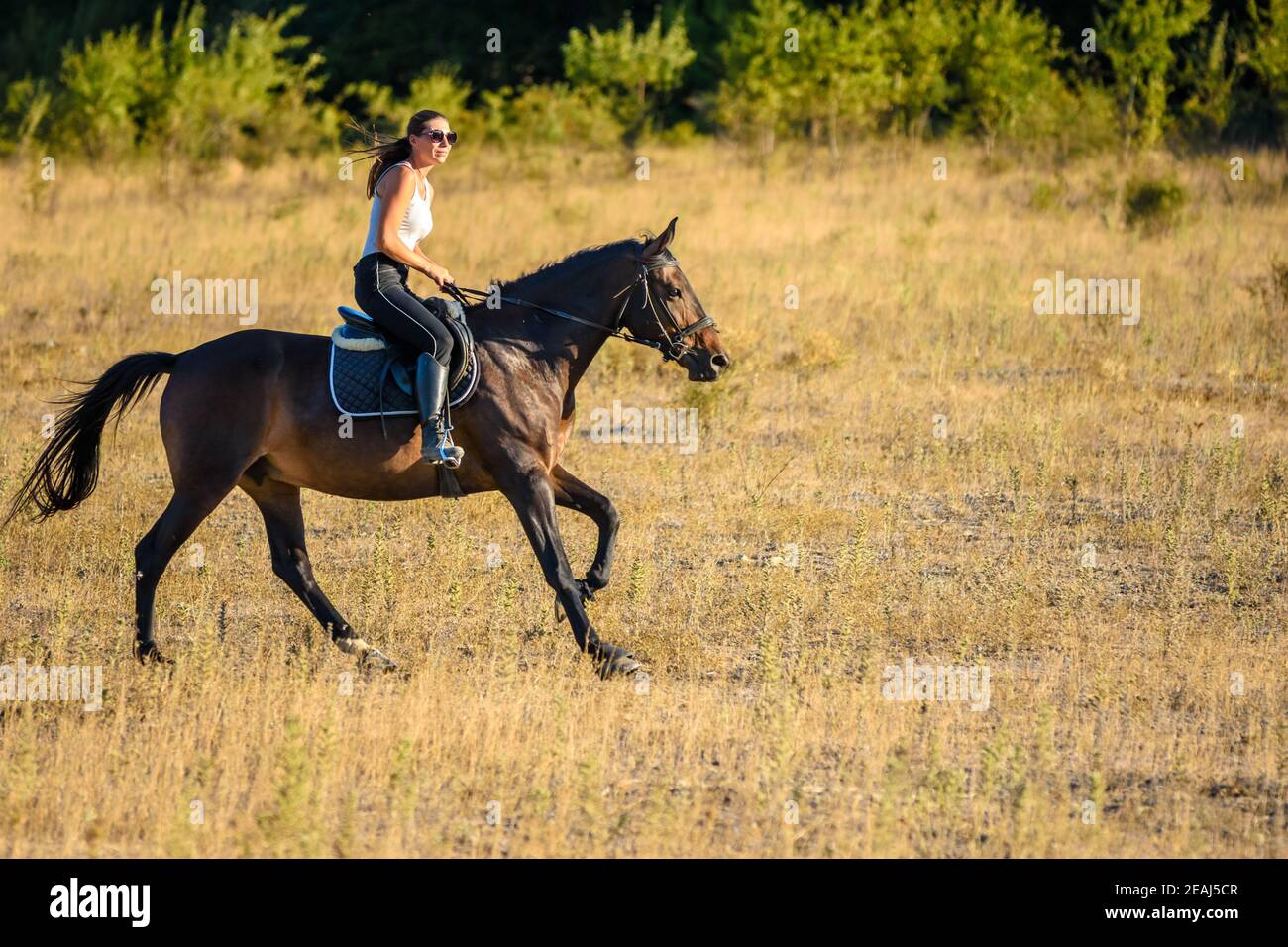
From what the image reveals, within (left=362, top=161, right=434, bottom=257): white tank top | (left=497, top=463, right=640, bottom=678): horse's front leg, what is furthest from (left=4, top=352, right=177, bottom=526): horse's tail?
(left=497, top=463, right=640, bottom=678): horse's front leg

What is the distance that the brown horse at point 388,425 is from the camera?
790cm

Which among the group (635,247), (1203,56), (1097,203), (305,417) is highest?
(1203,56)

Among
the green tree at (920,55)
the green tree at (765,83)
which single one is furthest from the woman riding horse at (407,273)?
the green tree at (920,55)

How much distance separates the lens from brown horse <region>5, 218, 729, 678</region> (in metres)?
7.90

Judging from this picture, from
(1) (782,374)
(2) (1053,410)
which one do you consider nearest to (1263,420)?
(2) (1053,410)

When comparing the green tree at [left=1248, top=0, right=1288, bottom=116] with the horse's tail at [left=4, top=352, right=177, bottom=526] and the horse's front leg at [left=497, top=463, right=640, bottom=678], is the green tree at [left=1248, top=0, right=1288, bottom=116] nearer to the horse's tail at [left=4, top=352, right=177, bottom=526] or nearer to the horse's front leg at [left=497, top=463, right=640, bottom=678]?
the horse's front leg at [left=497, top=463, right=640, bottom=678]

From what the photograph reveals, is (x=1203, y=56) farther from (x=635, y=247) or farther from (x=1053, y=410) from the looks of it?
(x=635, y=247)

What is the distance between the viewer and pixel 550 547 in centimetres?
791

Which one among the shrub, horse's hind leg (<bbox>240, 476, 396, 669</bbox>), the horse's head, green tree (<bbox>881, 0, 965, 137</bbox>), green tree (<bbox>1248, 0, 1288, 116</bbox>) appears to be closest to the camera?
the horse's head

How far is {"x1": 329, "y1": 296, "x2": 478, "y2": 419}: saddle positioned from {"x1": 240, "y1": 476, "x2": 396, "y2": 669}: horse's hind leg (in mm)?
793

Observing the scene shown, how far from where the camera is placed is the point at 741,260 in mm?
19375

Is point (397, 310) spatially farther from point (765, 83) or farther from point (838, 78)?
point (838, 78)

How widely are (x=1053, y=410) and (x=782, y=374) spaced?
8.49ft

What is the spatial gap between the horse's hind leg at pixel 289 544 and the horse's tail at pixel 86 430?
740mm
